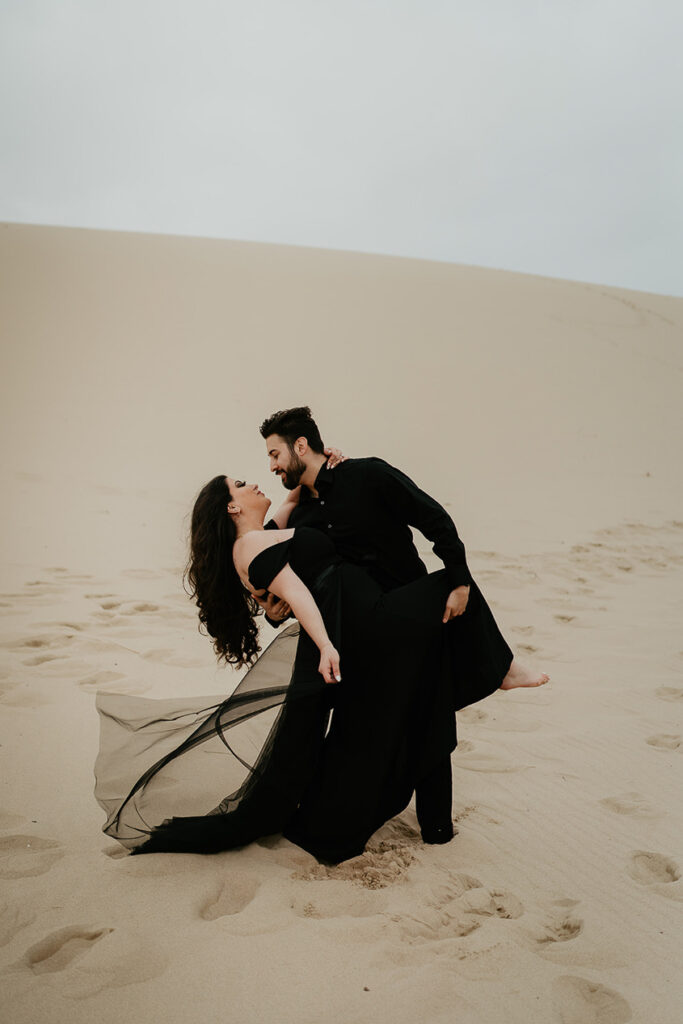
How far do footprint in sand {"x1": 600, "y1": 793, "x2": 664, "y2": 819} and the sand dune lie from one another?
0.02m

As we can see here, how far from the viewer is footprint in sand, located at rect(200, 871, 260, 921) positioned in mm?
2539

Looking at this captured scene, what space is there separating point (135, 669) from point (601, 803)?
259 centimetres

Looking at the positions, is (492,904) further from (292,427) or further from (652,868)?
(292,427)

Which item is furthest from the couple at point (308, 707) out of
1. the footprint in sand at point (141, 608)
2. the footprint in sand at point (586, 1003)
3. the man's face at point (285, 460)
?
the footprint in sand at point (141, 608)

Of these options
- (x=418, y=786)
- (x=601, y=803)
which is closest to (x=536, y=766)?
(x=601, y=803)

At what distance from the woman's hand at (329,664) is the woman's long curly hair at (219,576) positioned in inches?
23.0

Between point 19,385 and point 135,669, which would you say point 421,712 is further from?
point 19,385

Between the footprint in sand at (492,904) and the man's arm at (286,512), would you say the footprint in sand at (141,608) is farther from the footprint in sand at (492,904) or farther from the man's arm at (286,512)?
the footprint in sand at (492,904)

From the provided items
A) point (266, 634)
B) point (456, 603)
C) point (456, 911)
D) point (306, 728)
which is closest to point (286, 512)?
point (456, 603)

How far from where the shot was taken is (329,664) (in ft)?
9.06

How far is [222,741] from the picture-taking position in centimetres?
285

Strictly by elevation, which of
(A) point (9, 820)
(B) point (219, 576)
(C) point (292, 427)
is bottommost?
(A) point (9, 820)

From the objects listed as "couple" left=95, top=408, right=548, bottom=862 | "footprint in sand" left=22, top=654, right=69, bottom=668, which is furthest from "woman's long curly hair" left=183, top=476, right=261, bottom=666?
"footprint in sand" left=22, top=654, right=69, bottom=668

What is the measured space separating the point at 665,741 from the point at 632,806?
0.75 meters
